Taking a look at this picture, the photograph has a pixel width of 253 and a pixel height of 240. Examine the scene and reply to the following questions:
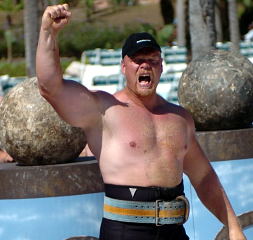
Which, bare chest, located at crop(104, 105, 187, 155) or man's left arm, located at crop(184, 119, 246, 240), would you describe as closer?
bare chest, located at crop(104, 105, 187, 155)

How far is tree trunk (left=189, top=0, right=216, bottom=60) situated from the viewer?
1355 centimetres

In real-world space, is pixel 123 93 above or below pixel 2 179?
above

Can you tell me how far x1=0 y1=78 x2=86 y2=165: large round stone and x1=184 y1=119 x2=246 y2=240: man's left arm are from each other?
792 mm

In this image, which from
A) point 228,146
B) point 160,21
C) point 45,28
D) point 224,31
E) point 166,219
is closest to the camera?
point 45,28

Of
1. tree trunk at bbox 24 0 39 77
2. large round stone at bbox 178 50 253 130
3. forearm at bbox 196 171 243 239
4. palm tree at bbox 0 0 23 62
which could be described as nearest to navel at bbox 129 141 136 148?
forearm at bbox 196 171 243 239

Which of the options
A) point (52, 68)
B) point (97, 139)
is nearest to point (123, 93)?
point (97, 139)

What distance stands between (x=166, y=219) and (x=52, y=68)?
2.84 feet

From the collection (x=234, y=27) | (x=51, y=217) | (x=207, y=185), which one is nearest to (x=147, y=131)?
(x=207, y=185)

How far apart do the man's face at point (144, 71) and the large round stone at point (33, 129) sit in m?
0.92

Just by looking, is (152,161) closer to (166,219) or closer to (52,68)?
(166,219)

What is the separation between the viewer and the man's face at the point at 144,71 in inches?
162

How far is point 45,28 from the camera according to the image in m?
3.77

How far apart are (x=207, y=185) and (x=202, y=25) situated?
9.33 m

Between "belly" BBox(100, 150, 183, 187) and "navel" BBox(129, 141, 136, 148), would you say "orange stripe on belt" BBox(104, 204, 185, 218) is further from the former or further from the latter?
"navel" BBox(129, 141, 136, 148)
